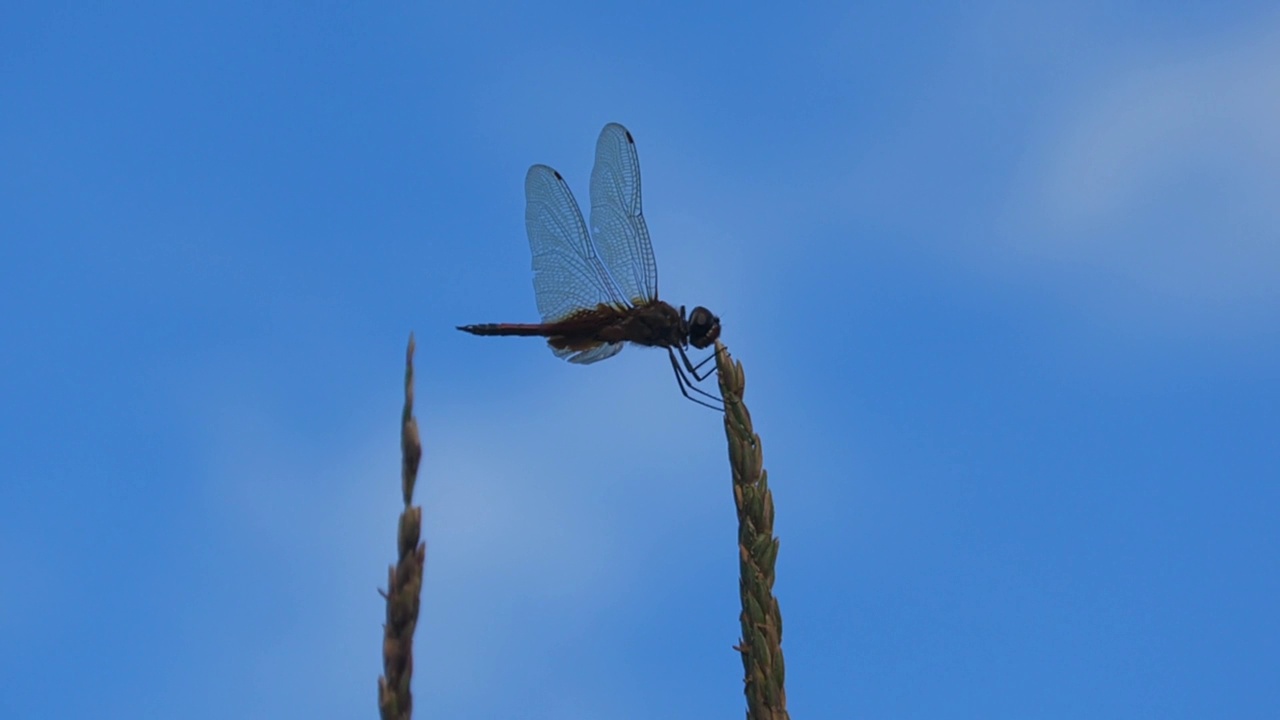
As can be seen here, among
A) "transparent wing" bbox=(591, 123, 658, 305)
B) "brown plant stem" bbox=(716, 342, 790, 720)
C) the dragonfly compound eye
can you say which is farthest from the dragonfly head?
"brown plant stem" bbox=(716, 342, 790, 720)

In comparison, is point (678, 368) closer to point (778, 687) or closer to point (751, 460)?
point (751, 460)

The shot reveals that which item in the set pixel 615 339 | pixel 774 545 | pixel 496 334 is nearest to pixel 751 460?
pixel 774 545

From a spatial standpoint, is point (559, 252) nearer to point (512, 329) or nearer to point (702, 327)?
point (512, 329)

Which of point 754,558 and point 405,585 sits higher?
point 754,558

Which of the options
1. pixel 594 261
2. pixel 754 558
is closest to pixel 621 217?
pixel 594 261

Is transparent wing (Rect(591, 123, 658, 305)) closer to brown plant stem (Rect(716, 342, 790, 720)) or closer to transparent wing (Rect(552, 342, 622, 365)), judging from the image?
transparent wing (Rect(552, 342, 622, 365))

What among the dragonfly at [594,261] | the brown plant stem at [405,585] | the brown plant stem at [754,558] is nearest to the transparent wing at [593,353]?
the dragonfly at [594,261]
